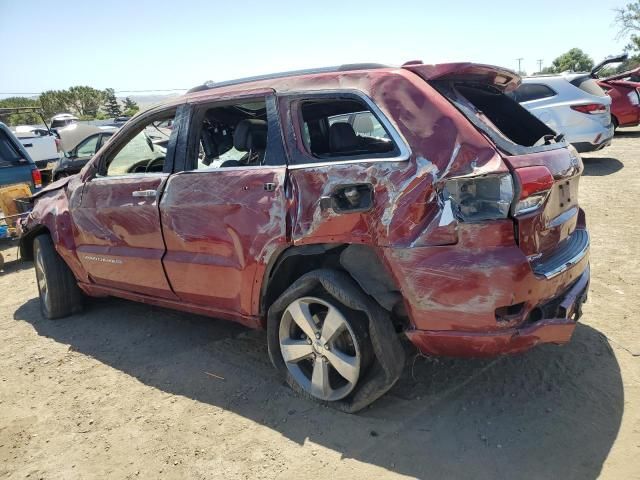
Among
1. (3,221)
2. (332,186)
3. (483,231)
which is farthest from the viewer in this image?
(3,221)

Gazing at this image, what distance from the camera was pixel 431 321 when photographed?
8.30 ft

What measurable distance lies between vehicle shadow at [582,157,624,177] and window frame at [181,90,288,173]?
7.58m

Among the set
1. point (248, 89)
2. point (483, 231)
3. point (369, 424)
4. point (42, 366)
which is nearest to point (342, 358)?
point (369, 424)

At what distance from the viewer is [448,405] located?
2.91 metres

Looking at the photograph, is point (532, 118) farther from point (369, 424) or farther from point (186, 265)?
point (186, 265)

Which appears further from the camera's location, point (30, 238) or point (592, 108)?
point (592, 108)

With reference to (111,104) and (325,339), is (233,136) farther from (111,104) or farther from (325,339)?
(111,104)

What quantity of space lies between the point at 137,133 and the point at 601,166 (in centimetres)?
867

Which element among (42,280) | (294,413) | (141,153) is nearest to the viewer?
(294,413)

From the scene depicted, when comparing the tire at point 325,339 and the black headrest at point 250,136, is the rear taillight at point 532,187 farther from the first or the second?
the black headrest at point 250,136

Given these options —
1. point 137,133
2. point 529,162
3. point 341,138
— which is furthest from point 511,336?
point 137,133

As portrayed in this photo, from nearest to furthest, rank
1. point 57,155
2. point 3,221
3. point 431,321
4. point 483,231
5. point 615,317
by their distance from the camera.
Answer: point 483,231
point 431,321
point 615,317
point 3,221
point 57,155

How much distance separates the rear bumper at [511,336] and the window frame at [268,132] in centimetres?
127

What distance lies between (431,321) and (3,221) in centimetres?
652
